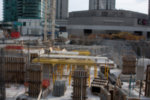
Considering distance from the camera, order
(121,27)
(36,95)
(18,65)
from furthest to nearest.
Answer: (121,27) < (18,65) < (36,95)

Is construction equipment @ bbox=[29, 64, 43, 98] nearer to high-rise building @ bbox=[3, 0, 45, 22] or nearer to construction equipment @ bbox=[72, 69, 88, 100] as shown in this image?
construction equipment @ bbox=[72, 69, 88, 100]

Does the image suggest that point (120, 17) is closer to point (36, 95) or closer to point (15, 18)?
point (15, 18)

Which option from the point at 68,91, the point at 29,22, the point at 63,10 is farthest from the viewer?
the point at 63,10

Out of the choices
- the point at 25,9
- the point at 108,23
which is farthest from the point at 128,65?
the point at 25,9

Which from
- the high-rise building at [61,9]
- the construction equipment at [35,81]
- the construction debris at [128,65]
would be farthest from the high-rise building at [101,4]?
the construction equipment at [35,81]

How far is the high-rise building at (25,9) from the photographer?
63.0m

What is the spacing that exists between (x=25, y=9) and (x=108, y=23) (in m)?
27.1

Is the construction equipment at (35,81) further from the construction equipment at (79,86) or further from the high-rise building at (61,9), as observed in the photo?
the high-rise building at (61,9)

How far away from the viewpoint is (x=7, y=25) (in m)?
68.6

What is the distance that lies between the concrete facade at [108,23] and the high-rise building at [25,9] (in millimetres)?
12645

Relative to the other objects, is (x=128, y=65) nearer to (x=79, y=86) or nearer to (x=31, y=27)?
(x=79, y=86)

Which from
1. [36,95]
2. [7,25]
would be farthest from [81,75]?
[7,25]

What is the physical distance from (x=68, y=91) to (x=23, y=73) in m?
3.16

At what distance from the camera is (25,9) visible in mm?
64250
